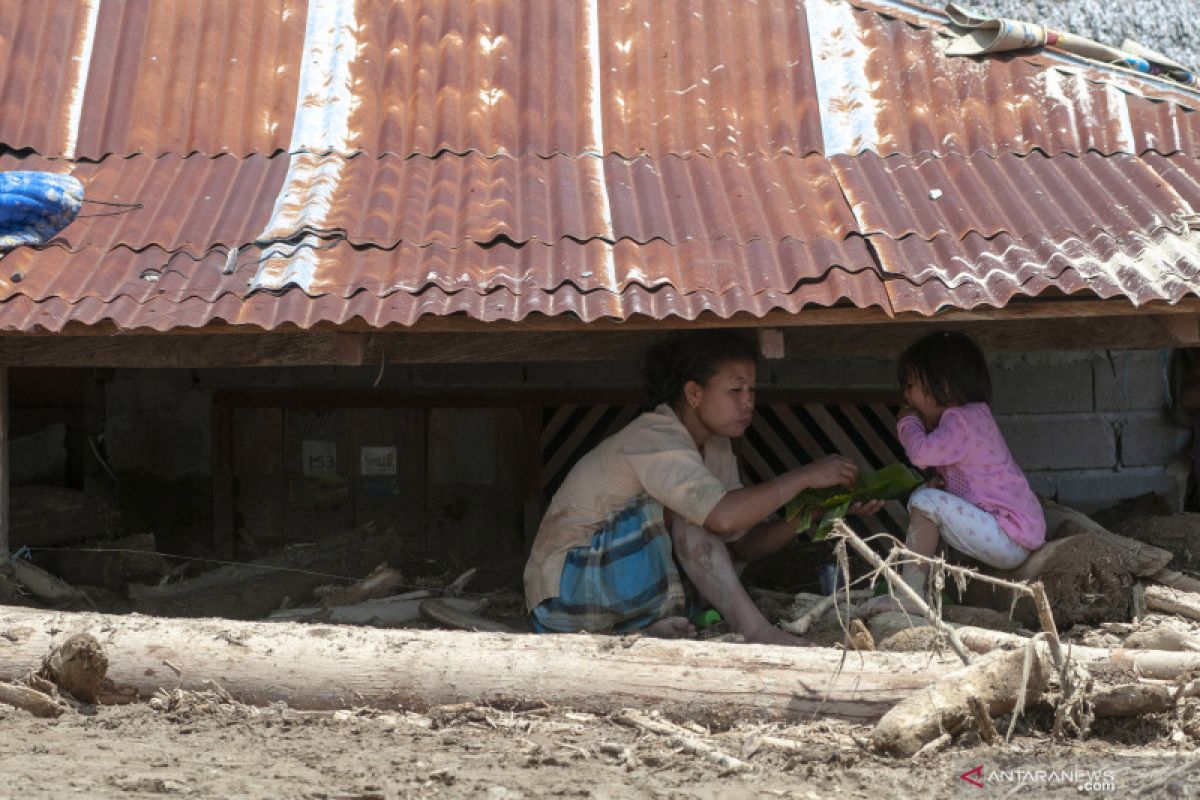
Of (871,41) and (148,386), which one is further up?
(871,41)

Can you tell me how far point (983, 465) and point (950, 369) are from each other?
43 cm

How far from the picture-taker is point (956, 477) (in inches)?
229

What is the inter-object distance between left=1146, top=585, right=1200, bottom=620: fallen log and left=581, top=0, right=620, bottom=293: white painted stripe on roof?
106 inches

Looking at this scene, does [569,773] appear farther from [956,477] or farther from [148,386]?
[148,386]

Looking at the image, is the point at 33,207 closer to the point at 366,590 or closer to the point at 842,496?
the point at 366,590

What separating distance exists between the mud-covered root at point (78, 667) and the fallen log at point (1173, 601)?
4.25m

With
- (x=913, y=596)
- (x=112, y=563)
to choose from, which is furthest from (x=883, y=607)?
(x=112, y=563)

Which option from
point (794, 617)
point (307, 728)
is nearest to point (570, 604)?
point (794, 617)

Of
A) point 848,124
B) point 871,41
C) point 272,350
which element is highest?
point 871,41

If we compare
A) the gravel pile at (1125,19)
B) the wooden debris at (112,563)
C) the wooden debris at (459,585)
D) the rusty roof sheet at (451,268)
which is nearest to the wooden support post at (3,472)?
the rusty roof sheet at (451,268)

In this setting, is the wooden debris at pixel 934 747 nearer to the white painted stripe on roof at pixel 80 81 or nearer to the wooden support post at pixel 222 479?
the white painted stripe on roof at pixel 80 81

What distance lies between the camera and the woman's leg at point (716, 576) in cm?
546

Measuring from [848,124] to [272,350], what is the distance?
9.48 feet

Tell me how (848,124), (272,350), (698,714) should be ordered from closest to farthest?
(698,714), (272,350), (848,124)
